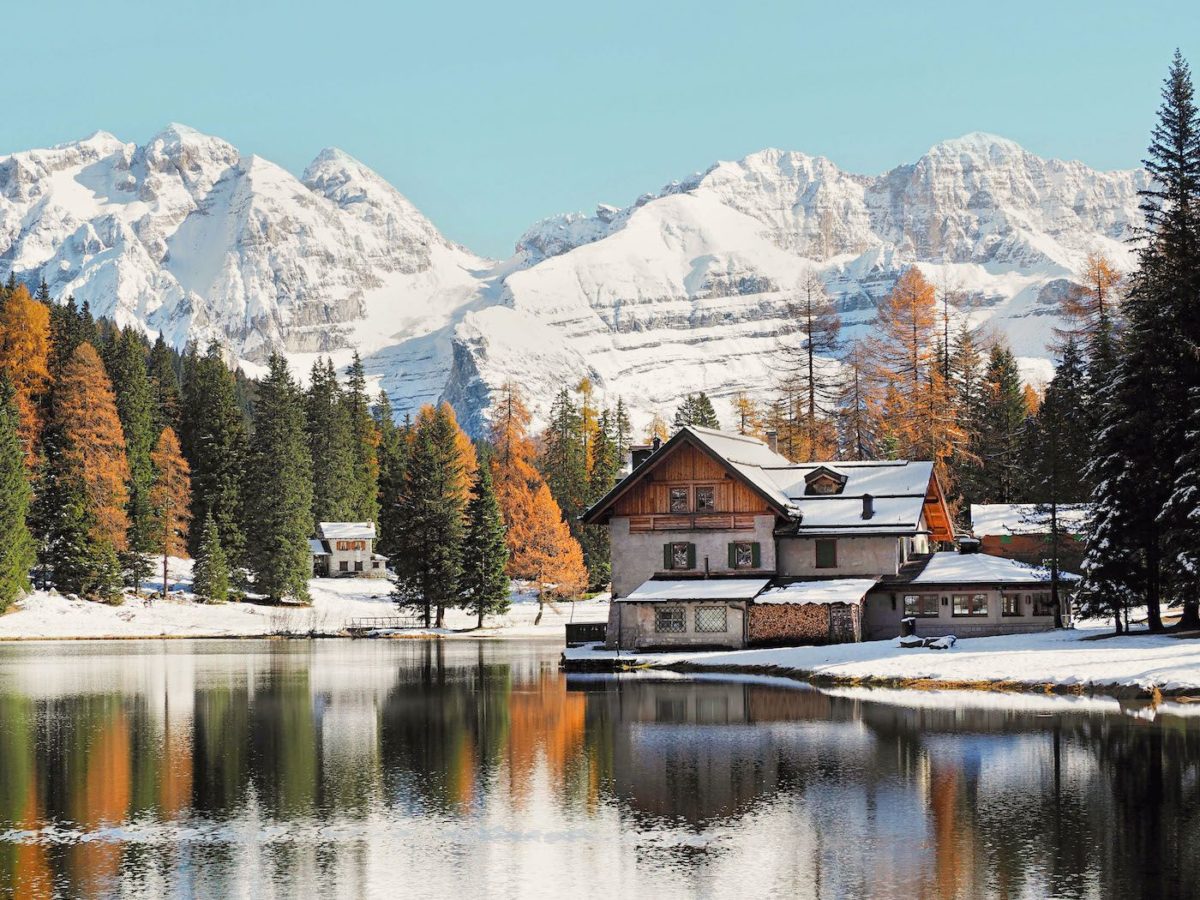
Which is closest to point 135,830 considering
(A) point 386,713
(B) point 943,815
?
(B) point 943,815

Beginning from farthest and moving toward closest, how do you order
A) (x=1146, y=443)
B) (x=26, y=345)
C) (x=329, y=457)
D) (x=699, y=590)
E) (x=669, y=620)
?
(x=329, y=457)
(x=26, y=345)
(x=699, y=590)
(x=669, y=620)
(x=1146, y=443)

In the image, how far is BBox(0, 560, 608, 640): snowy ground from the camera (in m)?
91.7

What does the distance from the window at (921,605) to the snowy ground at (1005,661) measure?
16.7 ft

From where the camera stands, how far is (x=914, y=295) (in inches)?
3900

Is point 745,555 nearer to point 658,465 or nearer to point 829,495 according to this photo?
point 658,465

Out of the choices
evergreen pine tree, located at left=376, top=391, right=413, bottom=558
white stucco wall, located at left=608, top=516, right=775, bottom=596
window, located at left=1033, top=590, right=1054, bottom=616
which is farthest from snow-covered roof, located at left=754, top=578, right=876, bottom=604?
evergreen pine tree, located at left=376, top=391, right=413, bottom=558

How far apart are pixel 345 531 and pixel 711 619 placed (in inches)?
3178

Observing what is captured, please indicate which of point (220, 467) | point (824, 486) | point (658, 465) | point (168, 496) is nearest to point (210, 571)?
point (168, 496)

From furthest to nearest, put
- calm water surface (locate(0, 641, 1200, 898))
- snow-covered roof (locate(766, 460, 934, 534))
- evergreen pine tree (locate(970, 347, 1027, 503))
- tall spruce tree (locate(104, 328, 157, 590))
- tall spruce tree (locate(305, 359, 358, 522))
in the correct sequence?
tall spruce tree (locate(305, 359, 358, 522)) → tall spruce tree (locate(104, 328, 157, 590)) → evergreen pine tree (locate(970, 347, 1027, 503)) → snow-covered roof (locate(766, 460, 934, 534)) → calm water surface (locate(0, 641, 1200, 898))

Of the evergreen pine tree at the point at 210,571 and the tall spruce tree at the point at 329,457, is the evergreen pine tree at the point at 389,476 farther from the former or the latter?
the evergreen pine tree at the point at 210,571

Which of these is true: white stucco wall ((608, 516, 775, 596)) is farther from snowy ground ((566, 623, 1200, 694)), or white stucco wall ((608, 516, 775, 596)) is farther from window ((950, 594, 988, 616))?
window ((950, 594, 988, 616))

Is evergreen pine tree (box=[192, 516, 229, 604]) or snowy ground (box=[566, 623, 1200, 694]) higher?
evergreen pine tree (box=[192, 516, 229, 604])

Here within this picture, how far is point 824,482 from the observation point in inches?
2810

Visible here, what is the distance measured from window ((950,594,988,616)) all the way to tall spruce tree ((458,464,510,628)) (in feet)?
136
